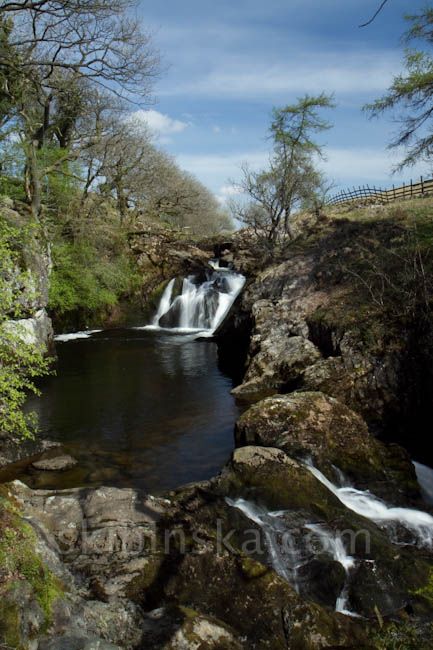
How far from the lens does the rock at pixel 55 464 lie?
8656 mm

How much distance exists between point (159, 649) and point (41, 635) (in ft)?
3.30

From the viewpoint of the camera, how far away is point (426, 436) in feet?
33.0

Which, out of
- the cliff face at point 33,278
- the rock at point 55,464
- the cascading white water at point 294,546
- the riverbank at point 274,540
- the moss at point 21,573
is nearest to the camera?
the moss at point 21,573

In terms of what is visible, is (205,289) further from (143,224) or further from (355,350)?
(355,350)

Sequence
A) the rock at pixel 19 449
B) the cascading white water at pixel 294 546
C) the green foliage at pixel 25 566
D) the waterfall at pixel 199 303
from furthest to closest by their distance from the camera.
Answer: the waterfall at pixel 199 303, the rock at pixel 19 449, the cascading white water at pixel 294 546, the green foliage at pixel 25 566

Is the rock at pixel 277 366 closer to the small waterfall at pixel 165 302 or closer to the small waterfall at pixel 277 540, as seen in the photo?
the small waterfall at pixel 277 540

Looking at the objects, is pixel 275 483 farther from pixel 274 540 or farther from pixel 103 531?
pixel 103 531

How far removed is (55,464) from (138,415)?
3.30m

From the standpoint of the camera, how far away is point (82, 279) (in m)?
23.0

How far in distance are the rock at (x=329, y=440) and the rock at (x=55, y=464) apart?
3341 millimetres

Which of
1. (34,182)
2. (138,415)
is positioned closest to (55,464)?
(138,415)

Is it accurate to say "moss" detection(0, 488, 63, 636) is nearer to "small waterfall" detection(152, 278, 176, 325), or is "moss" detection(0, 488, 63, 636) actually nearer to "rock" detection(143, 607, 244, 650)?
"rock" detection(143, 607, 244, 650)

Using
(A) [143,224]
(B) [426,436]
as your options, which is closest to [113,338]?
(A) [143,224]

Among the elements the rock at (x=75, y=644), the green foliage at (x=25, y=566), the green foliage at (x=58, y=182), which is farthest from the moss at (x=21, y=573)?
the green foliage at (x=58, y=182)
